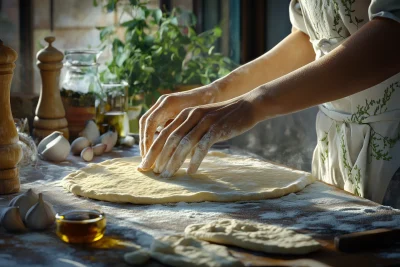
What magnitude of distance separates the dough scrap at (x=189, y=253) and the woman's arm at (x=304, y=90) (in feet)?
1.44

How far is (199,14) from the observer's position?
369cm

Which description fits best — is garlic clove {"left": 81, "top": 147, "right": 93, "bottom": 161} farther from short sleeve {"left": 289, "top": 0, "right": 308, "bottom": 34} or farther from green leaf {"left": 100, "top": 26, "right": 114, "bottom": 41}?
green leaf {"left": 100, "top": 26, "right": 114, "bottom": 41}

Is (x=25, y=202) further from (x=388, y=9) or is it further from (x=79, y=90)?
(x=79, y=90)

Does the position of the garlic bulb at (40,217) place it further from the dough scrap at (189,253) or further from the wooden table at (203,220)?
the dough scrap at (189,253)

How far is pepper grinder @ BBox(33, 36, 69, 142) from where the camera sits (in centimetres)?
231

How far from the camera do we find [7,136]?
1.61m

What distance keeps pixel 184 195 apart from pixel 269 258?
Answer: 0.43 metres

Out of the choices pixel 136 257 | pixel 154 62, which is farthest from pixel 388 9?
pixel 154 62

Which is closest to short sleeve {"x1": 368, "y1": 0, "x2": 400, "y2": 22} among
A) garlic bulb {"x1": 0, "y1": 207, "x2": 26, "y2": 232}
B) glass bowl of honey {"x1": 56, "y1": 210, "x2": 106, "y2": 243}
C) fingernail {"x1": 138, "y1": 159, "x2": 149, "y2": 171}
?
fingernail {"x1": 138, "y1": 159, "x2": 149, "y2": 171}

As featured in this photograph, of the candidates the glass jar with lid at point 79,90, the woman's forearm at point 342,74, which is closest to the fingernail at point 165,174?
the woman's forearm at point 342,74

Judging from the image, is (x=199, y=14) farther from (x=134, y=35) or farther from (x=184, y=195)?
(x=184, y=195)

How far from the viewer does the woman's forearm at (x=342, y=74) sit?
158 cm

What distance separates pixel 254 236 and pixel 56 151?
104cm

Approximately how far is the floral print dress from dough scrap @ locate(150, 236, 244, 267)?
0.78 meters
